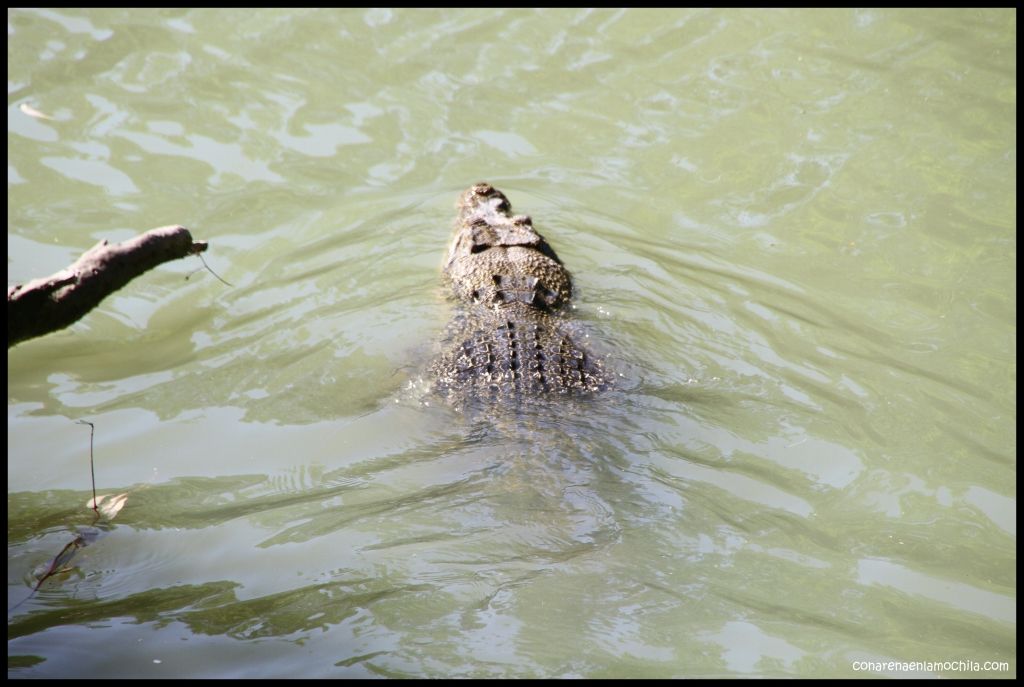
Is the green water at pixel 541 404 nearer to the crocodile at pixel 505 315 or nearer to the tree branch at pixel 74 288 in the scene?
the crocodile at pixel 505 315

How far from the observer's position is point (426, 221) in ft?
23.8

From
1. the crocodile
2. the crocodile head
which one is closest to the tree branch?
the crocodile

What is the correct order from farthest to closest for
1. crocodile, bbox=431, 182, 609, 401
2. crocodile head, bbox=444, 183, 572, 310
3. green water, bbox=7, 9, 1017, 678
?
crocodile head, bbox=444, 183, 572, 310 → crocodile, bbox=431, 182, 609, 401 → green water, bbox=7, 9, 1017, 678

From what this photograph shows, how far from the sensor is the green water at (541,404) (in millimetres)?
3658

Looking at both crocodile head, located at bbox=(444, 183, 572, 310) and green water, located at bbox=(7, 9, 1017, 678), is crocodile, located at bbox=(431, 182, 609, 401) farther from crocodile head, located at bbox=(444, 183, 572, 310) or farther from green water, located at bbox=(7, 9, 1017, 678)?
green water, located at bbox=(7, 9, 1017, 678)

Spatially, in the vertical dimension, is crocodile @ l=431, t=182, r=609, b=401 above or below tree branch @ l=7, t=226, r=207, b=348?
below

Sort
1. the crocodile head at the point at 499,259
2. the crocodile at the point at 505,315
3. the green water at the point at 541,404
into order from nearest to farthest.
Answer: the green water at the point at 541,404, the crocodile at the point at 505,315, the crocodile head at the point at 499,259

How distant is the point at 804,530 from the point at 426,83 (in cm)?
565

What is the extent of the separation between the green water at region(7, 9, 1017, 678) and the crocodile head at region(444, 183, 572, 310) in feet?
0.71

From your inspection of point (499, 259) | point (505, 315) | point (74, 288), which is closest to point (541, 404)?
point (505, 315)

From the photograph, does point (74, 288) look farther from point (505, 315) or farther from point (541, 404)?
point (505, 315)

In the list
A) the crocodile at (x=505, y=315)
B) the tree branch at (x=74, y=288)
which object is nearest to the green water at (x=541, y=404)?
the crocodile at (x=505, y=315)

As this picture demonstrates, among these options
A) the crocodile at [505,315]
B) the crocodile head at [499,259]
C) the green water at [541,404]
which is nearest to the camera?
the green water at [541,404]

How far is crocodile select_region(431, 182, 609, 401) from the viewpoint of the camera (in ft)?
17.1
